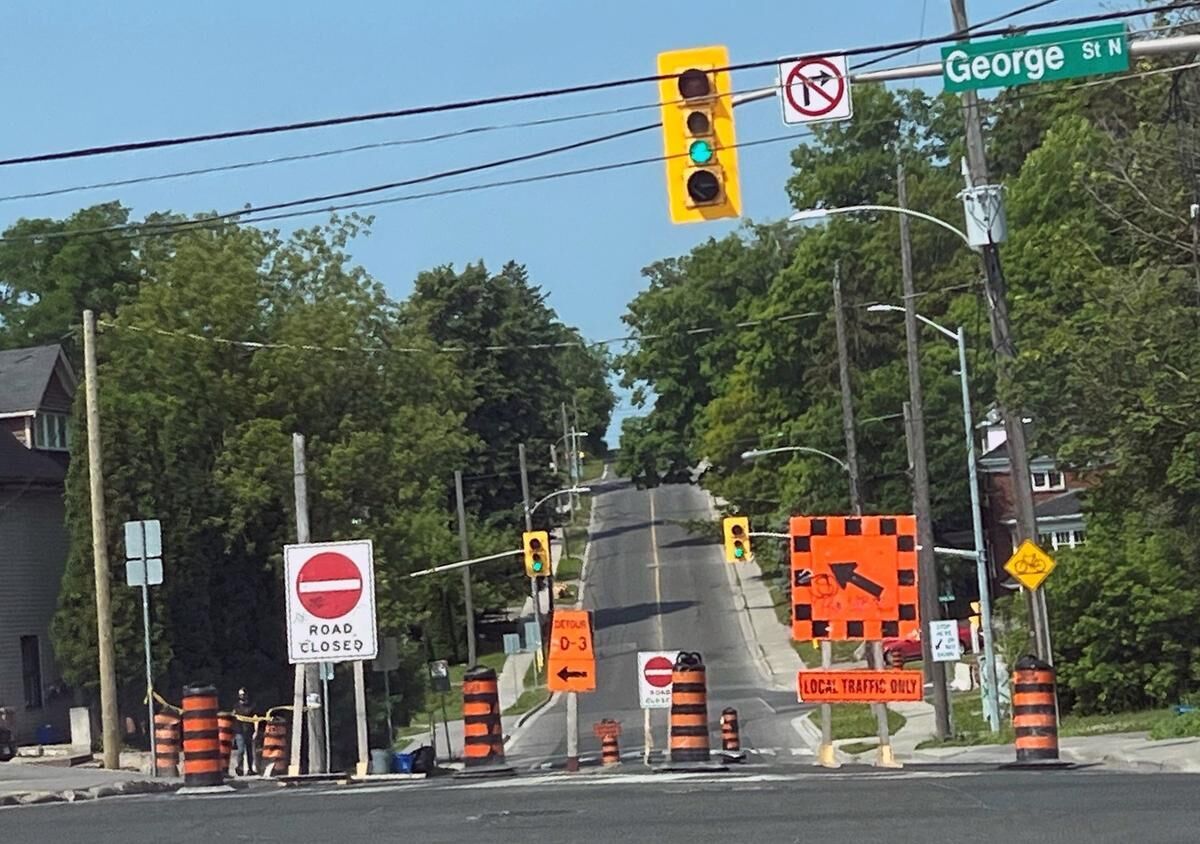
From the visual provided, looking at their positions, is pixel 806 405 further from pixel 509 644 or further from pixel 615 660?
pixel 509 644

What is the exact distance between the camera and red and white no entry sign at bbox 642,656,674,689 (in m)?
33.5

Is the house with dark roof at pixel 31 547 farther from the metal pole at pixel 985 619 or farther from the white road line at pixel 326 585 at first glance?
the white road line at pixel 326 585

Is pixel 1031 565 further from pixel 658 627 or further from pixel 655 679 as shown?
pixel 658 627

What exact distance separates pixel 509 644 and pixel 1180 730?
46440mm

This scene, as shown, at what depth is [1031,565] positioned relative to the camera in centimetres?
2683

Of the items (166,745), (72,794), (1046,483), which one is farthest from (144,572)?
(1046,483)

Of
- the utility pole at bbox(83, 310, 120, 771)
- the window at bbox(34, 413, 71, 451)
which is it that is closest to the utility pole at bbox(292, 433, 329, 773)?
the utility pole at bbox(83, 310, 120, 771)

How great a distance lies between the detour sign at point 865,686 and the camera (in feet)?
62.4

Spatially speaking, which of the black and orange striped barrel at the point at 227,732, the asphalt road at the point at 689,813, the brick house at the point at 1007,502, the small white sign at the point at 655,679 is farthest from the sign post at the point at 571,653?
the brick house at the point at 1007,502

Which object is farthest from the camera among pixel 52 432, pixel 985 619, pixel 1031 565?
pixel 52 432

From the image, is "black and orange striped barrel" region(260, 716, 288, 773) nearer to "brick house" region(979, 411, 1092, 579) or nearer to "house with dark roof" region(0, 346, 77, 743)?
"house with dark roof" region(0, 346, 77, 743)

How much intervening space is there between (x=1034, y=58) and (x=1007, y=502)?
64313 millimetres

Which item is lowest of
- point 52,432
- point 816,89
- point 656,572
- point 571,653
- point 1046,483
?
point 571,653

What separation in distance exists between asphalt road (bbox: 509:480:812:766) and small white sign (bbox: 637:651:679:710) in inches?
Answer: 218
